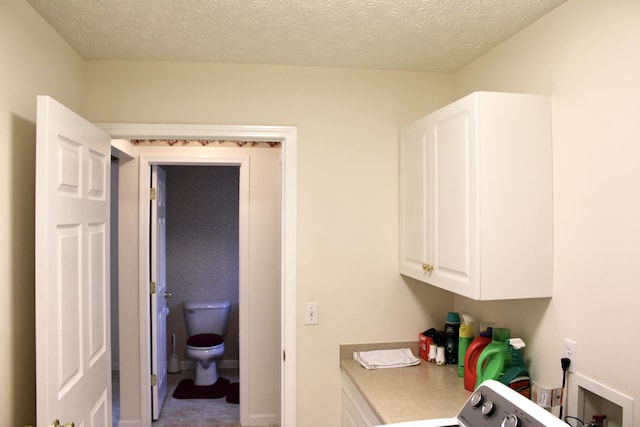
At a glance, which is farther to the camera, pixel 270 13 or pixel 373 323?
pixel 373 323

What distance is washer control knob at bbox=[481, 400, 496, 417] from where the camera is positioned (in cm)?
115

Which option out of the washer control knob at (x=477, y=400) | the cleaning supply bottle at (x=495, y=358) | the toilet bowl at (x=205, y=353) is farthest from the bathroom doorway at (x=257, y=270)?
the washer control knob at (x=477, y=400)

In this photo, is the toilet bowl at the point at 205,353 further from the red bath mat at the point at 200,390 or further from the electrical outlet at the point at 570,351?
the electrical outlet at the point at 570,351

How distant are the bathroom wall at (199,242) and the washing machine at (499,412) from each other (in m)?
3.77

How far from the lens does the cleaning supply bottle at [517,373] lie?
170 cm

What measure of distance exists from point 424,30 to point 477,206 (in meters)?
0.77

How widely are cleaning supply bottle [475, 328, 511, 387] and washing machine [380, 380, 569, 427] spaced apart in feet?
1.84

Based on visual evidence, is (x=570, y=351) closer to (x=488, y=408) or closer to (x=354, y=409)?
(x=488, y=408)

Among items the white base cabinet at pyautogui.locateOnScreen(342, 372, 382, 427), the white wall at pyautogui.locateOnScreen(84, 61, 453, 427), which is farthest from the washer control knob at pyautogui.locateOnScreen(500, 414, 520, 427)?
the white wall at pyautogui.locateOnScreen(84, 61, 453, 427)

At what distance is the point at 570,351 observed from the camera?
5.10 feet

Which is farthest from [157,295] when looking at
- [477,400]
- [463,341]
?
[477,400]

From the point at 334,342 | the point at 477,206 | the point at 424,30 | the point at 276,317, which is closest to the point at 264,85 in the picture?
the point at 424,30

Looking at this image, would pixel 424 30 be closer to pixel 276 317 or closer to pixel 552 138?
pixel 552 138

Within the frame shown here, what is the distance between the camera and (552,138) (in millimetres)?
1666
